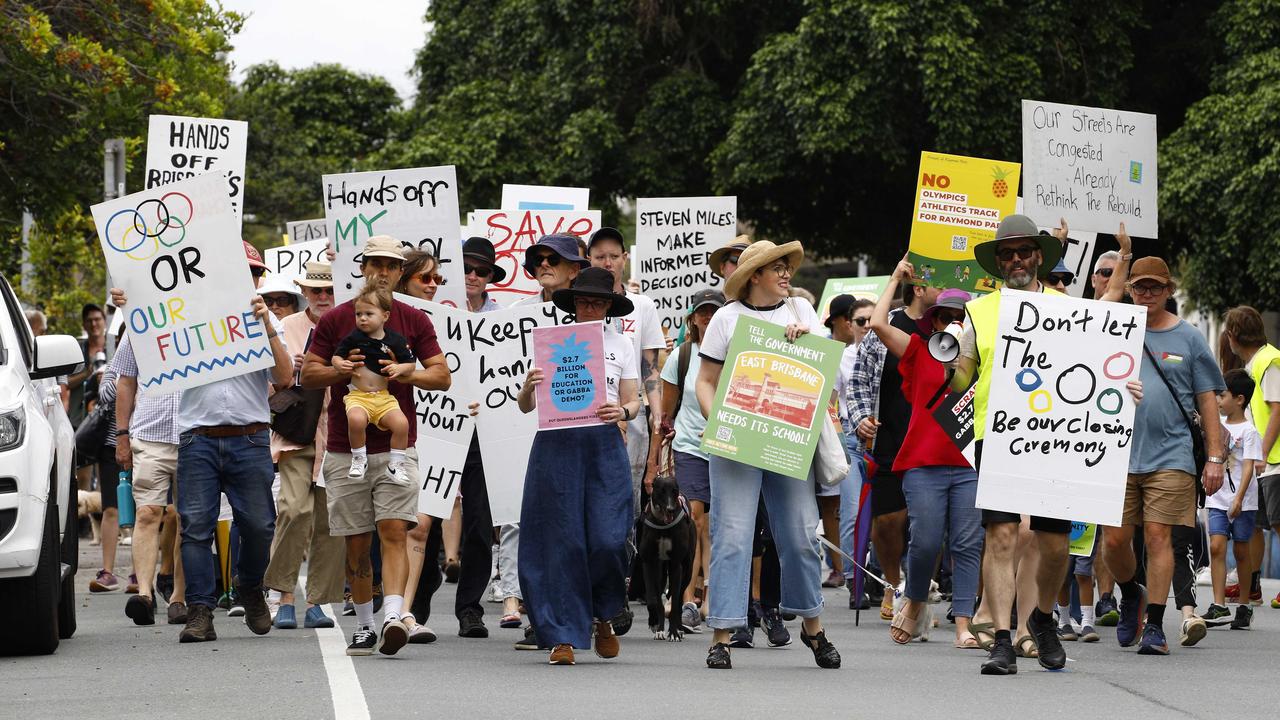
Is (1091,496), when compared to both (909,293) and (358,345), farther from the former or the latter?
(358,345)

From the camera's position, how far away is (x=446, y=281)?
10891 mm

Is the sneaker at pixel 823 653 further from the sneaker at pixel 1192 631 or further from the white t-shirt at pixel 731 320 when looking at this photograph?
the sneaker at pixel 1192 631

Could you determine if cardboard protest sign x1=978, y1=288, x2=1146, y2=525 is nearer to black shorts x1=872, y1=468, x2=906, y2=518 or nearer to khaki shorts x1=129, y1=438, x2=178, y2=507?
black shorts x1=872, y1=468, x2=906, y2=518

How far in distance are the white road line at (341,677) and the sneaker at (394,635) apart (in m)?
0.19

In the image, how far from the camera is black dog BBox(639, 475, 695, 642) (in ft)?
34.5

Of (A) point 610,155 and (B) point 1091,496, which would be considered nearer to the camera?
(B) point 1091,496

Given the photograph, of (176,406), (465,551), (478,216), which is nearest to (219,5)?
(478,216)

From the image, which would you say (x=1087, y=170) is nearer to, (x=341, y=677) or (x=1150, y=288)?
(x=1150, y=288)

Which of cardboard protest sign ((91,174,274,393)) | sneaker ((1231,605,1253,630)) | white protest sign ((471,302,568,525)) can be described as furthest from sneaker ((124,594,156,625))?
sneaker ((1231,605,1253,630))

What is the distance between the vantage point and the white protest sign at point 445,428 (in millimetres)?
10484

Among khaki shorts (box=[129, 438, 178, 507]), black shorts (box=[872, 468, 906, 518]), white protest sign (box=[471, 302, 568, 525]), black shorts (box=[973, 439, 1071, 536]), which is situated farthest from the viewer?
black shorts (box=[872, 468, 906, 518])

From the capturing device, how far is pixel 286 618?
10.8 metres

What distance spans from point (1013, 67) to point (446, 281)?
61.2 ft

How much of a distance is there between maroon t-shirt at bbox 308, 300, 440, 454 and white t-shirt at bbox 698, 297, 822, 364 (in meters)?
1.28
